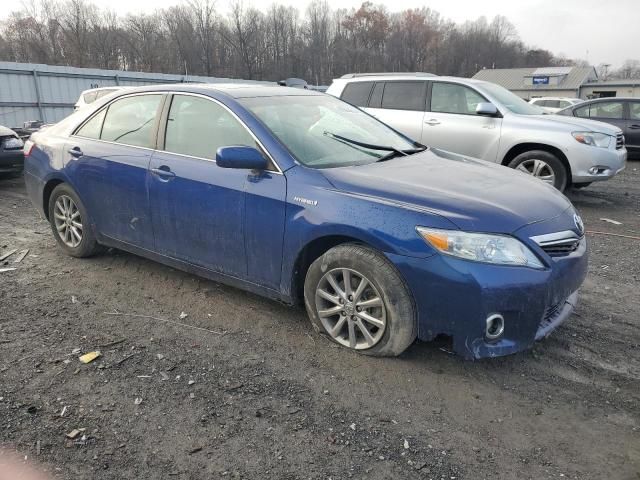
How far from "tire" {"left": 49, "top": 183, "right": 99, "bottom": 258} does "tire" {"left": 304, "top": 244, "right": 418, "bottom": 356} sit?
2.54 m

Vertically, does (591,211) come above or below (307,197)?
below

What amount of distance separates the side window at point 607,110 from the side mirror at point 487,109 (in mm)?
7291

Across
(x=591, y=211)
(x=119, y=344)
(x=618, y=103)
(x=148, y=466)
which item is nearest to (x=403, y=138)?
(x=119, y=344)

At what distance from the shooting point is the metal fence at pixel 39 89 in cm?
1798

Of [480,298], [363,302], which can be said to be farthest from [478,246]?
[363,302]

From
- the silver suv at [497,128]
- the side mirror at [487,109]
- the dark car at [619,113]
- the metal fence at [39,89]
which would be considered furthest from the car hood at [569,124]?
the metal fence at [39,89]

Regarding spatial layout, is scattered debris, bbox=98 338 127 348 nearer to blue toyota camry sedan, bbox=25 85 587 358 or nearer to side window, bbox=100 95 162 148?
blue toyota camry sedan, bbox=25 85 587 358

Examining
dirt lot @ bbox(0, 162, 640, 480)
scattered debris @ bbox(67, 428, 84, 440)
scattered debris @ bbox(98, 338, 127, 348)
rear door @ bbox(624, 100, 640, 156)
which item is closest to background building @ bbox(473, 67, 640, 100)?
rear door @ bbox(624, 100, 640, 156)

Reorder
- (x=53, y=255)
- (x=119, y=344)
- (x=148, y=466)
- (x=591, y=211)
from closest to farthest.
→ (x=148, y=466), (x=119, y=344), (x=53, y=255), (x=591, y=211)

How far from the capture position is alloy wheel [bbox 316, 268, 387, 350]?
314 centimetres

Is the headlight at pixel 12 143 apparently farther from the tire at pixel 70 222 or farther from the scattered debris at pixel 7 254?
the tire at pixel 70 222

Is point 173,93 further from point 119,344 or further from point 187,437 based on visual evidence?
point 187,437

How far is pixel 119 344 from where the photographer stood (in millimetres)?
3473

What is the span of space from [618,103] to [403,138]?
11.4 m
